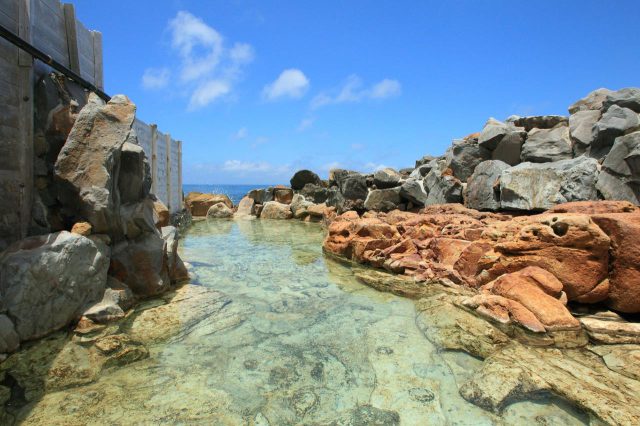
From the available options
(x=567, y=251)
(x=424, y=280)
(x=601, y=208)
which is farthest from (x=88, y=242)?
(x=601, y=208)

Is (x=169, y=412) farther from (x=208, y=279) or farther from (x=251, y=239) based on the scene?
(x=251, y=239)

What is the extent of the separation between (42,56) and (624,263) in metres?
7.84

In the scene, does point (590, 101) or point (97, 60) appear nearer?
point (97, 60)

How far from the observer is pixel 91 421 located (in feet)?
9.49

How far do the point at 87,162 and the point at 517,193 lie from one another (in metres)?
9.26

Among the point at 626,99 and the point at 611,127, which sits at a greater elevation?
the point at 626,99

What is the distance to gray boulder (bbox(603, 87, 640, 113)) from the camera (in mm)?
10141

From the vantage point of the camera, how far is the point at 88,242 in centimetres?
457

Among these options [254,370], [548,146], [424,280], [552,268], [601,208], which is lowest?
[254,370]

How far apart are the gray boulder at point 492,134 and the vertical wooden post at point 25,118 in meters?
12.2

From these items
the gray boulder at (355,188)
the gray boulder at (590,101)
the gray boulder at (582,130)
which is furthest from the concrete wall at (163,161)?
the gray boulder at (590,101)

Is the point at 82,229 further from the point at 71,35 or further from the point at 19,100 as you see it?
the point at 71,35

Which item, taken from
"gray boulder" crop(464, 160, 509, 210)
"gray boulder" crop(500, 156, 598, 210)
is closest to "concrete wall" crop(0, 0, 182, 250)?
"gray boulder" crop(500, 156, 598, 210)

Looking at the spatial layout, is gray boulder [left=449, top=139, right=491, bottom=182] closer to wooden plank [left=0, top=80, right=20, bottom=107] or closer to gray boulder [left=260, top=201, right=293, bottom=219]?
gray boulder [left=260, top=201, right=293, bottom=219]
